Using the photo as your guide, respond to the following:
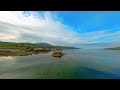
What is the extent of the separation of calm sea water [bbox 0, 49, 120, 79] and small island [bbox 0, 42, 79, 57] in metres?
0.06

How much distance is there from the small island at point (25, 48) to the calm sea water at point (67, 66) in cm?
6

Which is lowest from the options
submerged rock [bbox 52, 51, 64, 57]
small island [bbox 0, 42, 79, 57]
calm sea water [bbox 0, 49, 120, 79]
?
calm sea water [bbox 0, 49, 120, 79]

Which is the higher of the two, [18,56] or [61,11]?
[61,11]

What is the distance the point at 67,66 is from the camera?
340cm

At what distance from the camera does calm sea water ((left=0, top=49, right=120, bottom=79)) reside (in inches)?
131

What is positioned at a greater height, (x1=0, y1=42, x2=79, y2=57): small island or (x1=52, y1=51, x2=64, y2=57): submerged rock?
(x1=0, y1=42, x2=79, y2=57): small island

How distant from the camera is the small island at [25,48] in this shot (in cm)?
338

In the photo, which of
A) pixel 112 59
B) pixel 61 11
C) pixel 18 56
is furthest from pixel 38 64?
pixel 112 59

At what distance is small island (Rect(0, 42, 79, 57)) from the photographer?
3375mm

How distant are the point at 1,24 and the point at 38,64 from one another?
2.45 feet

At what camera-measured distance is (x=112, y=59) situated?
3336mm
